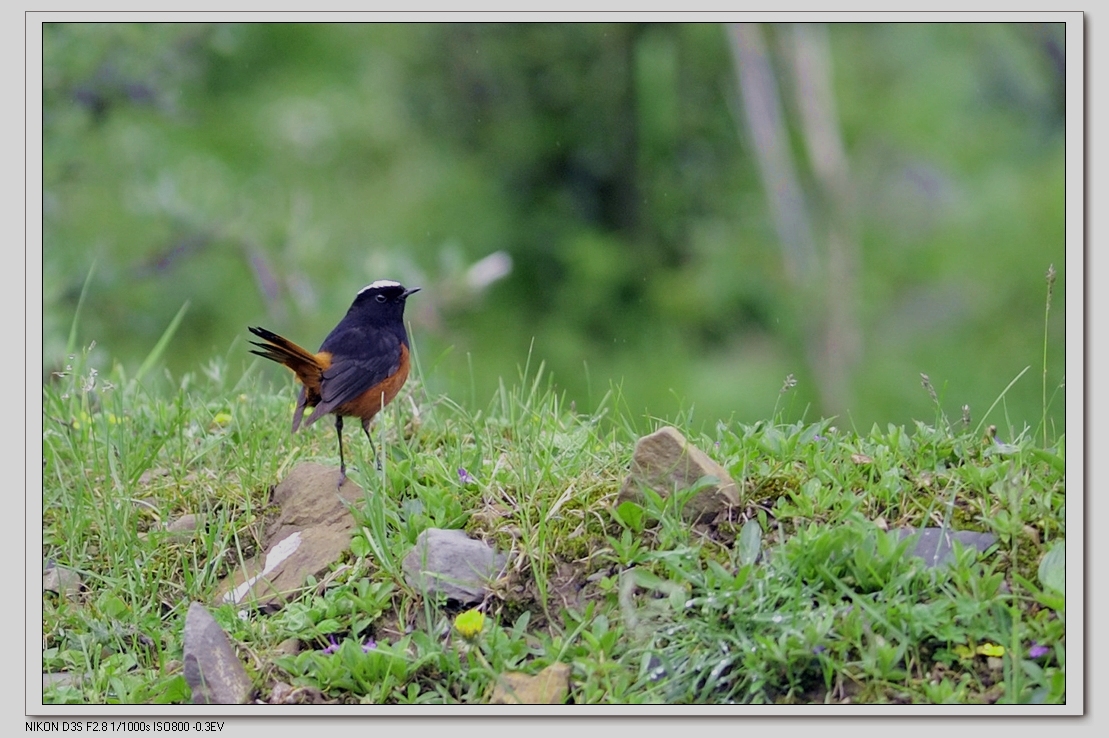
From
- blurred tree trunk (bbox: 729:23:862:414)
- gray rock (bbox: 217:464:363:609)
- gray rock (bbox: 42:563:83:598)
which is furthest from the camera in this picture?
blurred tree trunk (bbox: 729:23:862:414)

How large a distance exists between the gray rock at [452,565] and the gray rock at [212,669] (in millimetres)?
570

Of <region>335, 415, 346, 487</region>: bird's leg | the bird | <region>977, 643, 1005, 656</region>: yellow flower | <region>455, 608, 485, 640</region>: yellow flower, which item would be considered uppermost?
the bird

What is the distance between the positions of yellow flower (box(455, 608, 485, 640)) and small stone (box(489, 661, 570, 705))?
161mm

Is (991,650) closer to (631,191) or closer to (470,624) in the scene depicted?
(470,624)

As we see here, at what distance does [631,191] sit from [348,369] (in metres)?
7.03

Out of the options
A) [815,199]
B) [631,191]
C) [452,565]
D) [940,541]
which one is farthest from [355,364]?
[815,199]

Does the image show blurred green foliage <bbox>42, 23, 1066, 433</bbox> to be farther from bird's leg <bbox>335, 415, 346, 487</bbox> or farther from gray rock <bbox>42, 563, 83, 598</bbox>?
gray rock <bbox>42, 563, 83, 598</bbox>

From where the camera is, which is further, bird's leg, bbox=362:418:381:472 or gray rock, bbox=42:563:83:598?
bird's leg, bbox=362:418:381:472

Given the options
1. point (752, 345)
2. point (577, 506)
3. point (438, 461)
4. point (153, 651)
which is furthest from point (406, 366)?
point (752, 345)

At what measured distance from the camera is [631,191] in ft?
36.8

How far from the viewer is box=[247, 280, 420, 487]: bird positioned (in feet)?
14.5

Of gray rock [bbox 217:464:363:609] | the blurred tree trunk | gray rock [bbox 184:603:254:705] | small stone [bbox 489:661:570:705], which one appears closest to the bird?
gray rock [bbox 217:464:363:609]

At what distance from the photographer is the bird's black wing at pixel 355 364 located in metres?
4.45

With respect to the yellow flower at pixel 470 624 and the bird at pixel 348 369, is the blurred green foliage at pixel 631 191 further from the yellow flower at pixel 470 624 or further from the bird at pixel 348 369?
the yellow flower at pixel 470 624
